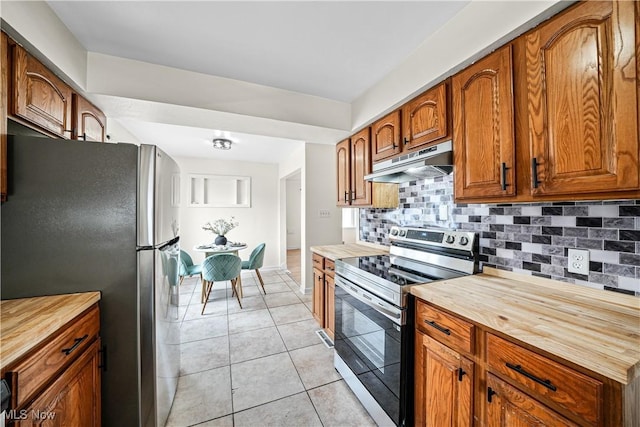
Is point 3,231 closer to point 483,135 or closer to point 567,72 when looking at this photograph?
point 483,135

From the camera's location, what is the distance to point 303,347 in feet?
7.74

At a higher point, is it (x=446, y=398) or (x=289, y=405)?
(x=446, y=398)

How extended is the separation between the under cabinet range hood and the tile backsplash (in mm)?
150

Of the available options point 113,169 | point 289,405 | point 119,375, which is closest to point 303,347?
point 289,405

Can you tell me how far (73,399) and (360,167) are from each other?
2488 millimetres

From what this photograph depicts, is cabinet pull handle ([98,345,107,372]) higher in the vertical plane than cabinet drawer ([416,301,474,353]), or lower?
lower

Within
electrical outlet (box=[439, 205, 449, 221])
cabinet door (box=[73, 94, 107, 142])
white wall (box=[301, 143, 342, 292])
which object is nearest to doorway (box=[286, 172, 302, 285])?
white wall (box=[301, 143, 342, 292])

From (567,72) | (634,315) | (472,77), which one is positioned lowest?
(634,315)

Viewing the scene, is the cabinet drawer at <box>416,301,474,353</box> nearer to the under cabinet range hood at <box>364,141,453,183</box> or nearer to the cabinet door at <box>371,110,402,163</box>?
the under cabinet range hood at <box>364,141,453,183</box>

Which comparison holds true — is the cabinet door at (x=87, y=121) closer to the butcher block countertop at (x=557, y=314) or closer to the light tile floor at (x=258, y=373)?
the light tile floor at (x=258, y=373)

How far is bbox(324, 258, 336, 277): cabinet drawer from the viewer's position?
2293 mm

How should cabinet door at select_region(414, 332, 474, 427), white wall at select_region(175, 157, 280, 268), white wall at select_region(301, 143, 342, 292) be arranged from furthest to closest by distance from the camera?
white wall at select_region(175, 157, 280, 268) < white wall at select_region(301, 143, 342, 292) < cabinet door at select_region(414, 332, 474, 427)

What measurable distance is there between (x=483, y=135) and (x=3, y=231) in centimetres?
251

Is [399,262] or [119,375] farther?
[399,262]
